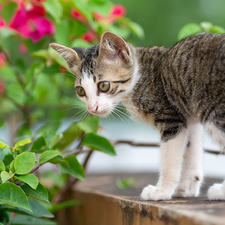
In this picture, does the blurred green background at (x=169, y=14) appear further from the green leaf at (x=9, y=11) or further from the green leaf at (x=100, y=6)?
the green leaf at (x=9, y=11)

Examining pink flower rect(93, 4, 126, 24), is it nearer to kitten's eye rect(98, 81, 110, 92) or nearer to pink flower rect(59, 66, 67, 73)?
pink flower rect(59, 66, 67, 73)

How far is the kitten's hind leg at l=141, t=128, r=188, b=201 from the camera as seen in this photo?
3.76 ft

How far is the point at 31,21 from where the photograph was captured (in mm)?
1680

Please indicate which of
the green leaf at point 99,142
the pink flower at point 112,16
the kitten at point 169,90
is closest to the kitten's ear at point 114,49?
the kitten at point 169,90

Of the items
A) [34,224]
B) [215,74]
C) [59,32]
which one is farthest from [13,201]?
[59,32]

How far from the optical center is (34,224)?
126cm

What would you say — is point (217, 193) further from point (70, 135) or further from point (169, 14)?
point (169, 14)

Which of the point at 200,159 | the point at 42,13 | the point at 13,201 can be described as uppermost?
the point at 42,13

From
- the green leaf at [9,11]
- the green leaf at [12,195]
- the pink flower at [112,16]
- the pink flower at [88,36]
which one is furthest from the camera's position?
the pink flower at [88,36]

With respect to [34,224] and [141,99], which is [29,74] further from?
[34,224]

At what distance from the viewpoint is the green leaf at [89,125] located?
143cm

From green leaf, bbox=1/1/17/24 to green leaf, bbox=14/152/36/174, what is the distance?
0.86 m

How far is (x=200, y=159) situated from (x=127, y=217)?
1.49 ft

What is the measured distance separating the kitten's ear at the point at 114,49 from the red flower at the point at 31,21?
46 cm
